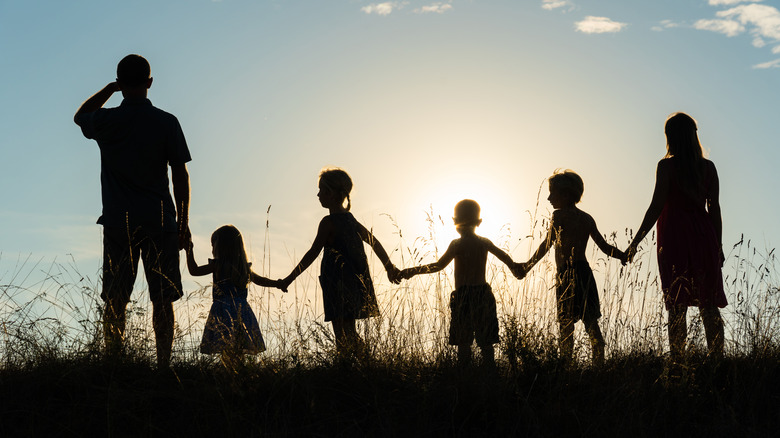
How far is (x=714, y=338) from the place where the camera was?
17.0 ft

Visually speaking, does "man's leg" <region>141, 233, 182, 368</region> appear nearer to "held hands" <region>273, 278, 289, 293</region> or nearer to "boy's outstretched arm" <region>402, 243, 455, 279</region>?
"held hands" <region>273, 278, 289, 293</region>

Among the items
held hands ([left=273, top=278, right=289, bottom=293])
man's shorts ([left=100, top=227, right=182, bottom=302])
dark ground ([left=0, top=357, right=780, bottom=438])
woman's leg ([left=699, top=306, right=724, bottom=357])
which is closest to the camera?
dark ground ([left=0, top=357, right=780, bottom=438])

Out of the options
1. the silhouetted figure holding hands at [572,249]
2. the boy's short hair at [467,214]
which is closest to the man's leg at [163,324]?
the boy's short hair at [467,214]

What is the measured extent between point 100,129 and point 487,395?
285cm

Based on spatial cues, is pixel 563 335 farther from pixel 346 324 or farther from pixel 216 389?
pixel 216 389

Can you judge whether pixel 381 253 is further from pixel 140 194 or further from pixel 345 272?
pixel 140 194

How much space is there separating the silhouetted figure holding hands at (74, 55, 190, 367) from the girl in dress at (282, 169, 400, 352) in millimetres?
978

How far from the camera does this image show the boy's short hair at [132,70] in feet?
15.5

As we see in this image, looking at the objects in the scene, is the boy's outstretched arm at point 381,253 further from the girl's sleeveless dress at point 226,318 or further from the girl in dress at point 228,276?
the girl's sleeveless dress at point 226,318

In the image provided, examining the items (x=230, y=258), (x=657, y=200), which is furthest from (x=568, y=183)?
(x=230, y=258)

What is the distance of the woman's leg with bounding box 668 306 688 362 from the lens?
15.7ft

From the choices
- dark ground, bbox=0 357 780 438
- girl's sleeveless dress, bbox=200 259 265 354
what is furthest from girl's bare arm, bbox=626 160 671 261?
girl's sleeveless dress, bbox=200 259 265 354

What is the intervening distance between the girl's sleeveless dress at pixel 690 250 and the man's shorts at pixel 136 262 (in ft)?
11.1

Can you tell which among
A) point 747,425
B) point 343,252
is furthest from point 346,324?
point 747,425
